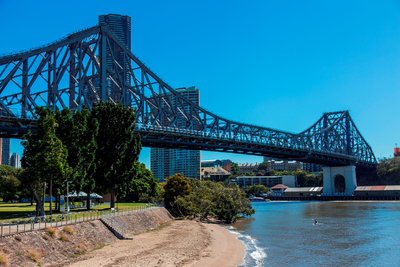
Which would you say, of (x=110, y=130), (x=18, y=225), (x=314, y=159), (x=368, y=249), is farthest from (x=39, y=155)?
(x=314, y=159)

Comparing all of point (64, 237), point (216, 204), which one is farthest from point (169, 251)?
point (216, 204)

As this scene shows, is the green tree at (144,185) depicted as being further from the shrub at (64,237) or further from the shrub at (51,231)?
the shrub at (51,231)

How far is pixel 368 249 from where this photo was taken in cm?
3055

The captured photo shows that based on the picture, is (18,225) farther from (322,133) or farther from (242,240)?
(322,133)

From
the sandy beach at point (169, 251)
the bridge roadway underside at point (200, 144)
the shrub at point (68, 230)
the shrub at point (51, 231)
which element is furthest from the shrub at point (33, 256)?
the bridge roadway underside at point (200, 144)

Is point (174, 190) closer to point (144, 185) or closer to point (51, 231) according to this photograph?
point (144, 185)

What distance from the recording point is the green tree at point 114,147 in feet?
131

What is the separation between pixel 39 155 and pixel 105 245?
9037 mm

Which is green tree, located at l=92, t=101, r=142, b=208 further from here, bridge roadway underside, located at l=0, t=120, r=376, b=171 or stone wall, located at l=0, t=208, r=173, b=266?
bridge roadway underside, located at l=0, t=120, r=376, b=171

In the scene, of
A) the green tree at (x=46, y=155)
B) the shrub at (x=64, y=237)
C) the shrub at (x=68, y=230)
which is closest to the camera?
the shrub at (x=64, y=237)

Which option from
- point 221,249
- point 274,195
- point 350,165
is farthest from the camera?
point 274,195

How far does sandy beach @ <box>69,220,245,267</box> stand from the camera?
73.7 ft

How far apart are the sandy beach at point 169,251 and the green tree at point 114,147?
8.58m

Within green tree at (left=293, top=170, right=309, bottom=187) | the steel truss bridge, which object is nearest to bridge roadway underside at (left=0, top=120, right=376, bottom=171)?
the steel truss bridge
